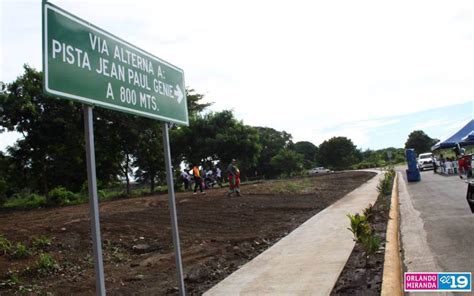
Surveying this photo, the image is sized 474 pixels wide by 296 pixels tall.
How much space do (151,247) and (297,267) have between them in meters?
3.74

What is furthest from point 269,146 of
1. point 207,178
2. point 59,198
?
point 59,198

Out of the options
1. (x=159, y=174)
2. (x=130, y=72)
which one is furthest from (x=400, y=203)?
(x=159, y=174)

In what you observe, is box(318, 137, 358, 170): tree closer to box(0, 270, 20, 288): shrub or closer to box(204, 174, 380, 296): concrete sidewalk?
box(204, 174, 380, 296): concrete sidewalk

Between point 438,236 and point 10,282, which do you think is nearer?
point 10,282

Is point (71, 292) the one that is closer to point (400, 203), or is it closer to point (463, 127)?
point (400, 203)

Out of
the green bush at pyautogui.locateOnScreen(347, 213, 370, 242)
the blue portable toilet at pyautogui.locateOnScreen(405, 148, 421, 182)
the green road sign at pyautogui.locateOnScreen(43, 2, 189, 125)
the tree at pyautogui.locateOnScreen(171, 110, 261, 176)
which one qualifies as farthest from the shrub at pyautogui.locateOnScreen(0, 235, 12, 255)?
the tree at pyautogui.locateOnScreen(171, 110, 261, 176)

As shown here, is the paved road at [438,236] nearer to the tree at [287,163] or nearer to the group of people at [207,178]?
the group of people at [207,178]

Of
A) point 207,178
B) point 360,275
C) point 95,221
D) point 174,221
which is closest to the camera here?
point 95,221

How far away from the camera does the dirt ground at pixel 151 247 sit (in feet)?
21.5

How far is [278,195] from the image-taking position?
19297 mm

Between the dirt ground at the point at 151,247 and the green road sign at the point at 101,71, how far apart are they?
2897 mm

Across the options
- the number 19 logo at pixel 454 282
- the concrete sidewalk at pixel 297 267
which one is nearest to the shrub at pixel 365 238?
the concrete sidewalk at pixel 297 267

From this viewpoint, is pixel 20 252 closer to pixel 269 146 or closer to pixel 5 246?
pixel 5 246

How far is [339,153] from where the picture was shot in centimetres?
8669
